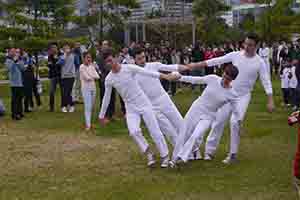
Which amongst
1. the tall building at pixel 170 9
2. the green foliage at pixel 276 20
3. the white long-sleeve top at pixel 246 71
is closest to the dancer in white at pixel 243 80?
the white long-sleeve top at pixel 246 71

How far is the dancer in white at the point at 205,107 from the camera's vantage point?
8.06m

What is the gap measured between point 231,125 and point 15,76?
7.24m

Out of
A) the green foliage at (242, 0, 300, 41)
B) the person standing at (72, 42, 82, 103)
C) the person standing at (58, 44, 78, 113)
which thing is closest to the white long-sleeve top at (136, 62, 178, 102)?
the person standing at (58, 44, 78, 113)

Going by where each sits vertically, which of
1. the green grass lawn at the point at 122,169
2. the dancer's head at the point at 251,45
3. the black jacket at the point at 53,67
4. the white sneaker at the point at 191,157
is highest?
the dancer's head at the point at 251,45

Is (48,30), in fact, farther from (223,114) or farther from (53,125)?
(223,114)

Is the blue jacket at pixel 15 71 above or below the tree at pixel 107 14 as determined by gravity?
below

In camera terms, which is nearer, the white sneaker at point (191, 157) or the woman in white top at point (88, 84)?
the white sneaker at point (191, 157)

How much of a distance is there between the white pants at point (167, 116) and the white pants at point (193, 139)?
452 millimetres

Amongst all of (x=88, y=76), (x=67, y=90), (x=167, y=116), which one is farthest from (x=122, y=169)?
(x=67, y=90)

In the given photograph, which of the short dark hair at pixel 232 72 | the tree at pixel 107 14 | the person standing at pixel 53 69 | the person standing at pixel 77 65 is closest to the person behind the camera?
the short dark hair at pixel 232 72

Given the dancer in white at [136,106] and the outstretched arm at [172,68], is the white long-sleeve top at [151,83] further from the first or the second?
the dancer in white at [136,106]

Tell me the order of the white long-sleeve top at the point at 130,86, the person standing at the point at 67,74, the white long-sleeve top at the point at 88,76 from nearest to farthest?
the white long-sleeve top at the point at 130,86, the white long-sleeve top at the point at 88,76, the person standing at the point at 67,74

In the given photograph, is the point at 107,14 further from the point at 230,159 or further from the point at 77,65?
the point at 230,159

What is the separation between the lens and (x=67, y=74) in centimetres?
1512
